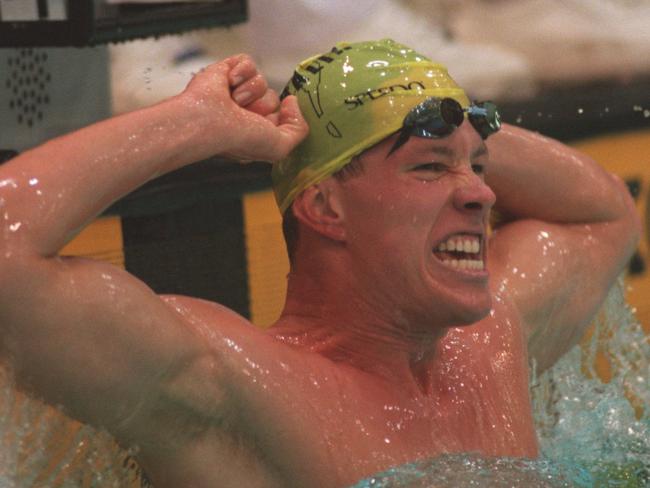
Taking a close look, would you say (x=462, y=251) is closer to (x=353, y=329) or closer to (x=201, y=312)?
(x=353, y=329)

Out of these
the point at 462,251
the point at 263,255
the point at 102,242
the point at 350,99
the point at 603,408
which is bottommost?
the point at 603,408

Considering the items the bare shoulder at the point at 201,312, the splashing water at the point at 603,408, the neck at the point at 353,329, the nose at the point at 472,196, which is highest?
the nose at the point at 472,196

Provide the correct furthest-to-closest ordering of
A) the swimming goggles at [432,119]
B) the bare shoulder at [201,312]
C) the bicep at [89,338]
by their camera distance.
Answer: the swimming goggles at [432,119]
the bare shoulder at [201,312]
the bicep at [89,338]

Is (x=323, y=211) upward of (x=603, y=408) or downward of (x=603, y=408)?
upward

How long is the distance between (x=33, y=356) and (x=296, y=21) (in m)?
2.61

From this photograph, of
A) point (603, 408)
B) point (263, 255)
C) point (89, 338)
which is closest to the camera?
point (89, 338)

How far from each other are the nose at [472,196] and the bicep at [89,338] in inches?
20.3

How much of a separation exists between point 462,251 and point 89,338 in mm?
672

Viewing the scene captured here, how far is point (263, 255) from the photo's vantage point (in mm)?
3143

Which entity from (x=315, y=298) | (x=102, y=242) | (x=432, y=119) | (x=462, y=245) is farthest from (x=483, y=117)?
(x=102, y=242)

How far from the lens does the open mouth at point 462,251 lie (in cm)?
213

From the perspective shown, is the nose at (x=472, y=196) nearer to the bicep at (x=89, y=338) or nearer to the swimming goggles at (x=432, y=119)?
the swimming goggles at (x=432, y=119)

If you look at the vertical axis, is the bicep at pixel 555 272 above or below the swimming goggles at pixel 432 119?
below

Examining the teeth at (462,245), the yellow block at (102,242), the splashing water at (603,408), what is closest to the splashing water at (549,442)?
the splashing water at (603,408)
